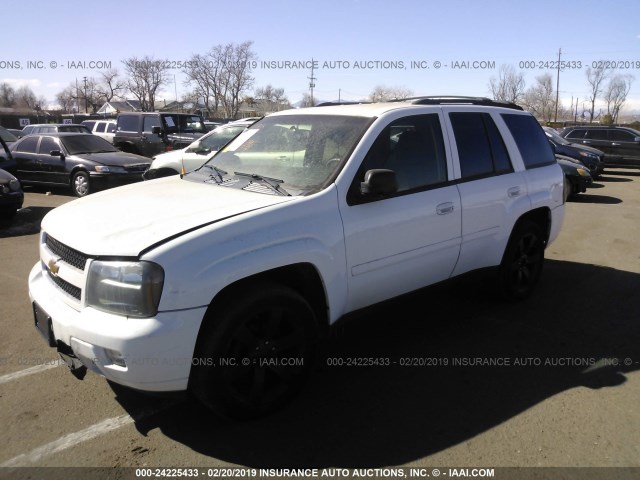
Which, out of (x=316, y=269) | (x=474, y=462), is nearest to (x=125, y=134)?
(x=316, y=269)

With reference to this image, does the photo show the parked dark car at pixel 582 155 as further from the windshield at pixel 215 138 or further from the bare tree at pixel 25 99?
the bare tree at pixel 25 99

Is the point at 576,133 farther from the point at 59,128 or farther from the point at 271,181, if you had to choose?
the point at 271,181

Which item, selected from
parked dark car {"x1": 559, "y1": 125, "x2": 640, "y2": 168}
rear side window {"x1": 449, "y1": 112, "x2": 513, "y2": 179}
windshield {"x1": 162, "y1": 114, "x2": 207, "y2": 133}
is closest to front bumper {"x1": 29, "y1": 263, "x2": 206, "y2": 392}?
rear side window {"x1": 449, "y1": 112, "x2": 513, "y2": 179}

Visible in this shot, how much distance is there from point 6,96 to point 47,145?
11435 centimetres

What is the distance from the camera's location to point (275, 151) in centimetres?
389

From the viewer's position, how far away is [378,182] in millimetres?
3229

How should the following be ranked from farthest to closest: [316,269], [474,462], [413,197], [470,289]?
[470,289] → [413,197] → [316,269] → [474,462]

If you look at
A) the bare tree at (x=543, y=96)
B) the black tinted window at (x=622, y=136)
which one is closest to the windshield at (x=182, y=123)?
the black tinted window at (x=622, y=136)

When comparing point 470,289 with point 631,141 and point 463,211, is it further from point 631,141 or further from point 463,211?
point 631,141

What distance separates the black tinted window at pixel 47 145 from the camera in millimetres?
11844

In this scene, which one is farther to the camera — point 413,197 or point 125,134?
point 125,134

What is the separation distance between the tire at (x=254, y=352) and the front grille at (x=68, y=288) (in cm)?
77

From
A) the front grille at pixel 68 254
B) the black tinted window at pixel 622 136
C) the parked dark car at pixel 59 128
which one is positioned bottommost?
the front grille at pixel 68 254

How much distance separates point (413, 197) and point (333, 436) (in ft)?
5.70
